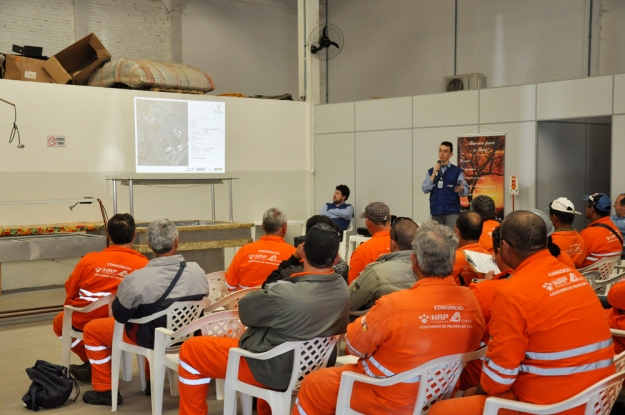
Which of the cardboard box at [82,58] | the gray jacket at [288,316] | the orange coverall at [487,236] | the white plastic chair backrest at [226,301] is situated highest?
the cardboard box at [82,58]

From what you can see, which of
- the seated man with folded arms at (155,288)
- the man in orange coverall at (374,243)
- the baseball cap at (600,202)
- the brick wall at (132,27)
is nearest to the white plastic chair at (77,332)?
the seated man with folded arms at (155,288)

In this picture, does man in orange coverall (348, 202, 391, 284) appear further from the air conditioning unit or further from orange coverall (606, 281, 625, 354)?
the air conditioning unit

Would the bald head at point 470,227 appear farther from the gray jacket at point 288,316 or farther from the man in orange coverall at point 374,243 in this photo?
the gray jacket at point 288,316

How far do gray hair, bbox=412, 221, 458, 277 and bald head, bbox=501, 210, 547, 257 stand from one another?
0.22 m

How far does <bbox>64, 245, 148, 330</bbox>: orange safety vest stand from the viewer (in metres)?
4.20

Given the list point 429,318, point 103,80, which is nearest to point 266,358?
point 429,318

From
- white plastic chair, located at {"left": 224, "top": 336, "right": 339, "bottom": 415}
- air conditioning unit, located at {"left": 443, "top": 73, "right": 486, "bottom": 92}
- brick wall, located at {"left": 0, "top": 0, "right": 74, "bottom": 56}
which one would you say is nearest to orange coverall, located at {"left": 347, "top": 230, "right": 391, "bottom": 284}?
white plastic chair, located at {"left": 224, "top": 336, "right": 339, "bottom": 415}

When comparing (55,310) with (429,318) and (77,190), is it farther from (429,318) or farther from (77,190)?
(429,318)

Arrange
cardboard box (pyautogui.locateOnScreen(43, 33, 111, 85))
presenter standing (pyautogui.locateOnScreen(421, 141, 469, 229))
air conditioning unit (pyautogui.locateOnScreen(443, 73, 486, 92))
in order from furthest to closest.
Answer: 1. air conditioning unit (pyautogui.locateOnScreen(443, 73, 486, 92))
2. cardboard box (pyautogui.locateOnScreen(43, 33, 111, 85))
3. presenter standing (pyautogui.locateOnScreen(421, 141, 469, 229))

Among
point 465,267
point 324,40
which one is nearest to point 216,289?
point 465,267

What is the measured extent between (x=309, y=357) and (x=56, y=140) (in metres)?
6.61

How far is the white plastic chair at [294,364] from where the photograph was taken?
2865mm

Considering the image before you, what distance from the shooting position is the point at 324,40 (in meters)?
9.95

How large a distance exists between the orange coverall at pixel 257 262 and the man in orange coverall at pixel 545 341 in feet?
7.13
